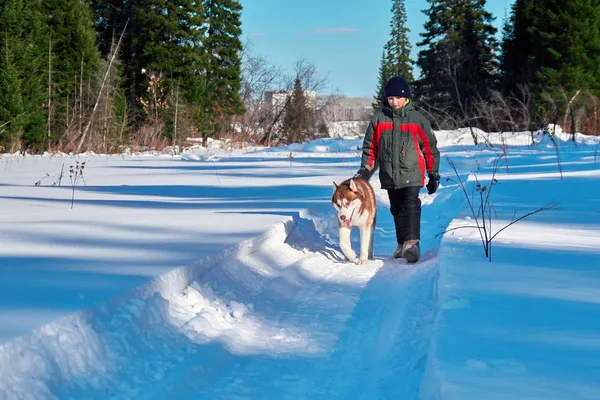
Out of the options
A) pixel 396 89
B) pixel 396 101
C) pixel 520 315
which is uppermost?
pixel 396 89

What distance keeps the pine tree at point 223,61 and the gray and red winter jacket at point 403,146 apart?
38679 millimetres

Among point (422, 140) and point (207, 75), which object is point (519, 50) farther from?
point (422, 140)

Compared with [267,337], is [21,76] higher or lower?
higher

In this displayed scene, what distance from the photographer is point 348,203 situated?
265 inches

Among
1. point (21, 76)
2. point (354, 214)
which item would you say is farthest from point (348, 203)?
point (21, 76)

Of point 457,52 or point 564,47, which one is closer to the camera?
point 564,47

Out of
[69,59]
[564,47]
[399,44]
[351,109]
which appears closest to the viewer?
[69,59]

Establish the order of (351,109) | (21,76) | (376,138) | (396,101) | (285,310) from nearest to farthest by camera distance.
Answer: (285,310)
(396,101)
(376,138)
(21,76)
(351,109)

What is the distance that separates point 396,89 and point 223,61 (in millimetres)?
42439

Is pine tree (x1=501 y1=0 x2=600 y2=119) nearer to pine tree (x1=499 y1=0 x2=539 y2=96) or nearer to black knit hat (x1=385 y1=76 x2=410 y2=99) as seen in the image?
pine tree (x1=499 y1=0 x2=539 y2=96)

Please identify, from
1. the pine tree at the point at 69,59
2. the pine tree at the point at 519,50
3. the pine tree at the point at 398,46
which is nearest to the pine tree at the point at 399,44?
the pine tree at the point at 398,46

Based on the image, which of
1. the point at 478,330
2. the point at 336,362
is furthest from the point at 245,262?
the point at 478,330

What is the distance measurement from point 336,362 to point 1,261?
119 inches

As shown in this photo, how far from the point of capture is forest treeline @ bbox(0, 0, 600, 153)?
1021 inches
